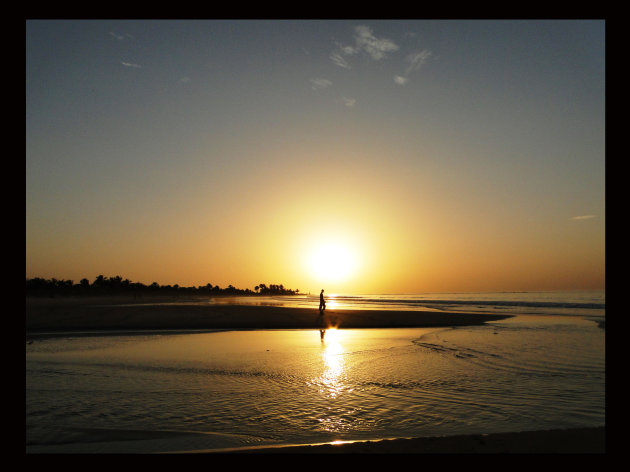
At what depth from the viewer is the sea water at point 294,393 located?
7.14m

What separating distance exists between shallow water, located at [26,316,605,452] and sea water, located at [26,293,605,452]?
0.04 meters

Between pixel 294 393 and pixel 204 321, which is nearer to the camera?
pixel 294 393

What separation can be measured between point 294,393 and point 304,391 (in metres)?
0.30

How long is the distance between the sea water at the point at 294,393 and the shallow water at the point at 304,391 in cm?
4

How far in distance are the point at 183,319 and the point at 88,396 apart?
21.5 meters

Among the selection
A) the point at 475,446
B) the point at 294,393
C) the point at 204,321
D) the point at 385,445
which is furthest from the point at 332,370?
the point at 204,321

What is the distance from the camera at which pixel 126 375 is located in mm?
11875

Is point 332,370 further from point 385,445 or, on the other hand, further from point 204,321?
point 204,321

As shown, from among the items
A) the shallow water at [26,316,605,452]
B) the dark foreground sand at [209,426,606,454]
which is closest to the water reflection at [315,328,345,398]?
the shallow water at [26,316,605,452]

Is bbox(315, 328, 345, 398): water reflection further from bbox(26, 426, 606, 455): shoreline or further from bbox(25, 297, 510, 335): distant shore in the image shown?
bbox(25, 297, 510, 335): distant shore

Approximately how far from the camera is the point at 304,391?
993 centimetres

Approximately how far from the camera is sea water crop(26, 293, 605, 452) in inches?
281

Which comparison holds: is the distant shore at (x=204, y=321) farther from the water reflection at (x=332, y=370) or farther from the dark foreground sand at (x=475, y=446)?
the dark foreground sand at (x=475, y=446)
